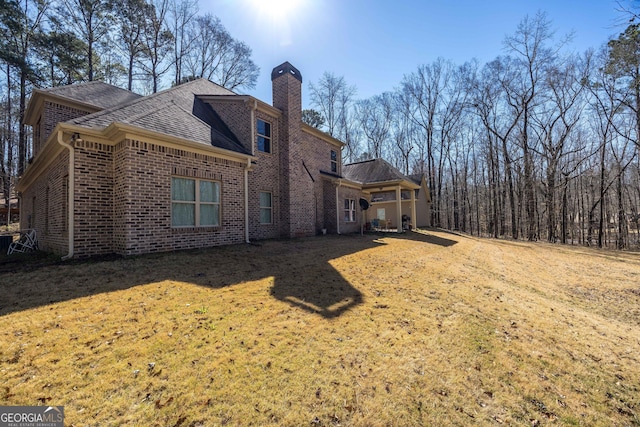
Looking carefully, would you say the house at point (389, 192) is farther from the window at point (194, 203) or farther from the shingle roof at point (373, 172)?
the window at point (194, 203)

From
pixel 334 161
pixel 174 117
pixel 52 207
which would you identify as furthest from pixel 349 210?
pixel 52 207

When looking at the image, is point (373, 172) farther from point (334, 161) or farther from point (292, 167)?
point (292, 167)

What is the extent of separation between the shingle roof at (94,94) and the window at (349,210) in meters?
12.1

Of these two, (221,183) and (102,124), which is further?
(221,183)

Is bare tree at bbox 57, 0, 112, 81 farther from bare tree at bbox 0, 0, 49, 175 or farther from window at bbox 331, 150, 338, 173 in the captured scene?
window at bbox 331, 150, 338, 173

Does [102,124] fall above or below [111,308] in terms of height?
above

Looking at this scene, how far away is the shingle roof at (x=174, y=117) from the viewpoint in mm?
7363

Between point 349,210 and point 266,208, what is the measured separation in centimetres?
661

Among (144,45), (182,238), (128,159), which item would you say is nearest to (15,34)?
(144,45)

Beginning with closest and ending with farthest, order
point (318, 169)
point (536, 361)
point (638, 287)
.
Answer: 1. point (536, 361)
2. point (638, 287)
3. point (318, 169)

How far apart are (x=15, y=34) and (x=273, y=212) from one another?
21643mm

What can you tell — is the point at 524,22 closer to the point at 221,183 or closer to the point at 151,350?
the point at 221,183

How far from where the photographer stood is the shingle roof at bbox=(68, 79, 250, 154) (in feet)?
24.2

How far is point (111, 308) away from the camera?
3918 millimetres
